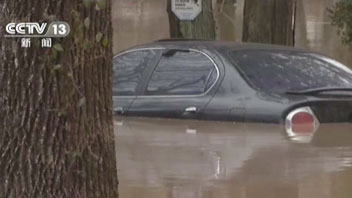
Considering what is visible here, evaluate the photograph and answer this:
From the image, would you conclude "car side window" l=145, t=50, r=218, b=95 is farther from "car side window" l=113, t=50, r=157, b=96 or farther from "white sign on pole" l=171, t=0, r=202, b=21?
"white sign on pole" l=171, t=0, r=202, b=21

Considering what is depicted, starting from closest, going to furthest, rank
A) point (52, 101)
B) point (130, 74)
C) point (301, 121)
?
point (52, 101) → point (301, 121) → point (130, 74)

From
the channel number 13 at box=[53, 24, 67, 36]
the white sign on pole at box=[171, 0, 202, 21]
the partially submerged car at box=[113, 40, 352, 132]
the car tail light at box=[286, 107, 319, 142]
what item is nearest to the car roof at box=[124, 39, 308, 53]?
the partially submerged car at box=[113, 40, 352, 132]

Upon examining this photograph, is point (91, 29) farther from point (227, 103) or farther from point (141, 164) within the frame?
point (227, 103)

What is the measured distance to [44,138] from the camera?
14.2ft

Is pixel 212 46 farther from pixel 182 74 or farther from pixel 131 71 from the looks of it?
pixel 131 71

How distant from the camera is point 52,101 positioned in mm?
4328

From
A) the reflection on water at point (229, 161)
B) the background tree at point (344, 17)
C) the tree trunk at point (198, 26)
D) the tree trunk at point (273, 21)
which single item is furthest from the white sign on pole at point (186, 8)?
the reflection on water at point (229, 161)

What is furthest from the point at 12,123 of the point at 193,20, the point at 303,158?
the point at 193,20

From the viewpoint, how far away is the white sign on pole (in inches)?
493

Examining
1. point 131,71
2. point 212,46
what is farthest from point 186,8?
point 212,46

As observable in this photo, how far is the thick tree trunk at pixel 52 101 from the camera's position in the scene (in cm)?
429

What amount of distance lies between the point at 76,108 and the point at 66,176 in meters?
0.29

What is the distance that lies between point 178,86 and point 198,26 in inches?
193

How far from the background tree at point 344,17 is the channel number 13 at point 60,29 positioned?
11.7 m
